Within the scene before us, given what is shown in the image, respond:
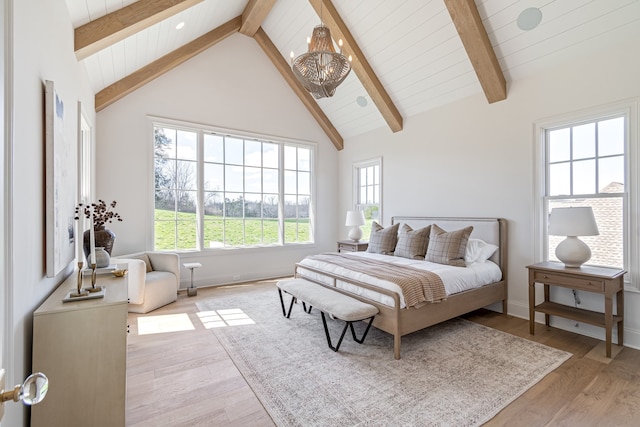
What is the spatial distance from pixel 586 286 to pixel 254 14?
17.3 feet

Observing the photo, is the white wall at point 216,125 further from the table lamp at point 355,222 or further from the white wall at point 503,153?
the white wall at point 503,153

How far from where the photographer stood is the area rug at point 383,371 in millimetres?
1917

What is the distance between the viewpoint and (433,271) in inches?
121

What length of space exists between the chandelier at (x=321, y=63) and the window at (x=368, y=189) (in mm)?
2956

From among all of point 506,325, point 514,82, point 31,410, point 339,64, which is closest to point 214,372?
point 31,410

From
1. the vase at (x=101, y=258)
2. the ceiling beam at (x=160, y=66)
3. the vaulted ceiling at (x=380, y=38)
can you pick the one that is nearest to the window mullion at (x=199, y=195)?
the ceiling beam at (x=160, y=66)

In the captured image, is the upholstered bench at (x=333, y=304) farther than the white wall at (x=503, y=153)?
No

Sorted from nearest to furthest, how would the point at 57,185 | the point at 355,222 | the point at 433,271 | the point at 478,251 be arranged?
the point at 57,185 < the point at 433,271 < the point at 478,251 < the point at 355,222

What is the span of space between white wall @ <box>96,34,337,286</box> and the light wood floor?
199 cm

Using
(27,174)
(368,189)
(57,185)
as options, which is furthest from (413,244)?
(27,174)

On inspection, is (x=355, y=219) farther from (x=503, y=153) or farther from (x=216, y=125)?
(x=216, y=125)

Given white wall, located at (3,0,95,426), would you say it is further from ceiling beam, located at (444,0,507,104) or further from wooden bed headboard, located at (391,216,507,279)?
wooden bed headboard, located at (391,216,507,279)

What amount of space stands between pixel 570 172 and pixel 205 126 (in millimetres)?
4844

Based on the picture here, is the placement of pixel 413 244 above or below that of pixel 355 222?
below
